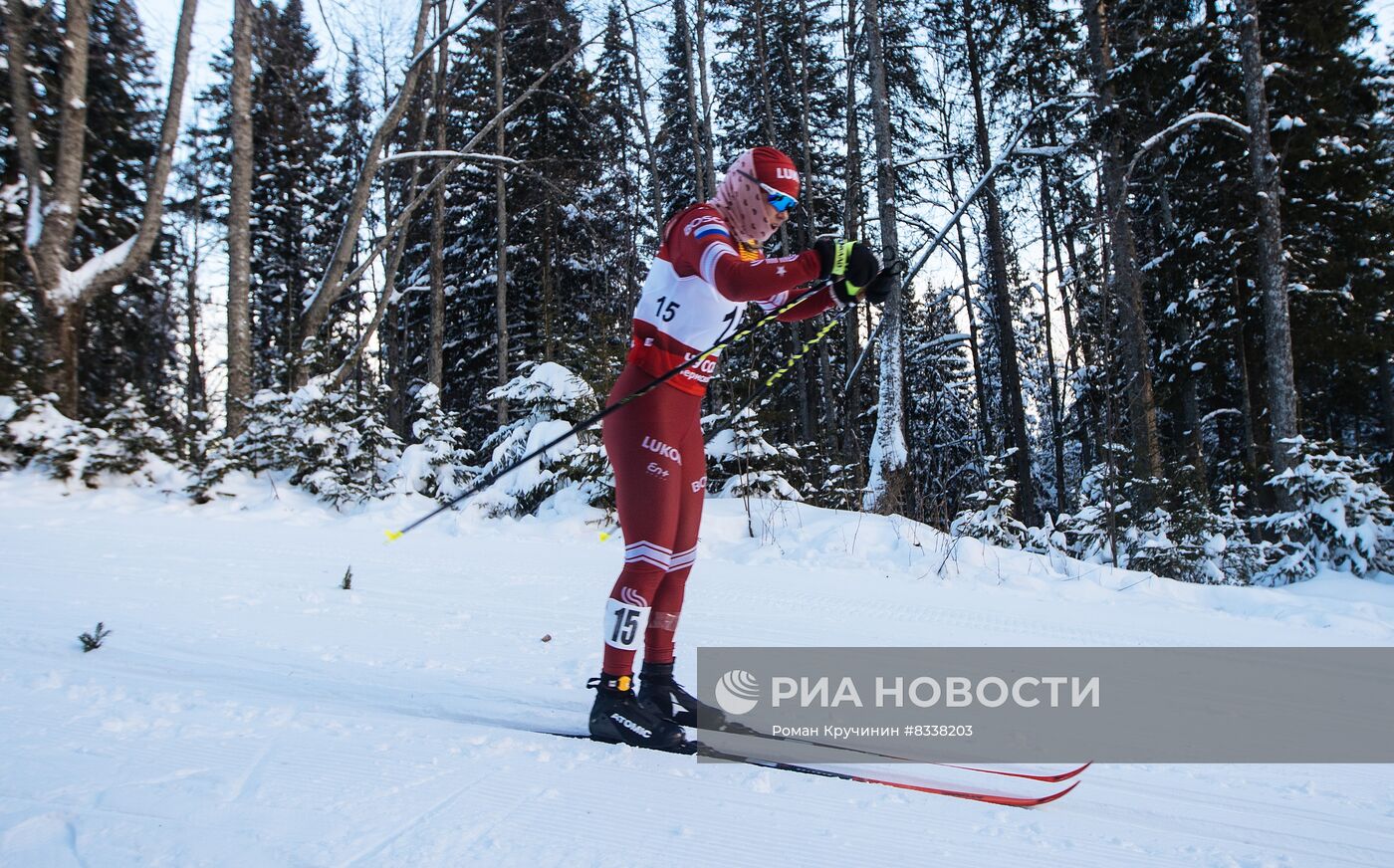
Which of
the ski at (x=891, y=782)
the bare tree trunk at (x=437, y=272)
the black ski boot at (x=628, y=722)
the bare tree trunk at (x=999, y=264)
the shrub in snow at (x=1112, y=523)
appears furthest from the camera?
the bare tree trunk at (x=999, y=264)

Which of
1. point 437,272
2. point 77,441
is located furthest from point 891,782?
point 437,272

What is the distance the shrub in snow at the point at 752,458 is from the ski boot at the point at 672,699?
15.5 ft

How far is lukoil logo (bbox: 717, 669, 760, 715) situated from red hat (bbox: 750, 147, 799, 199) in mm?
1790

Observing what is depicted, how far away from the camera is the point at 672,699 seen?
8.16ft

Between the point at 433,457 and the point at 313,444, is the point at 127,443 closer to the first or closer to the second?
the point at 313,444

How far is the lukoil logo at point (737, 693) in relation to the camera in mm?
2642

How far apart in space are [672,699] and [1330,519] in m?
7.43

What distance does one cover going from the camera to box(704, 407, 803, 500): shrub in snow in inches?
287

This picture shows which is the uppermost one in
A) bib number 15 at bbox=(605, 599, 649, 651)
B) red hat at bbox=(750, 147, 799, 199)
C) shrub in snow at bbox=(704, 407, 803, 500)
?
red hat at bbox=(750, 147, 799, 199)

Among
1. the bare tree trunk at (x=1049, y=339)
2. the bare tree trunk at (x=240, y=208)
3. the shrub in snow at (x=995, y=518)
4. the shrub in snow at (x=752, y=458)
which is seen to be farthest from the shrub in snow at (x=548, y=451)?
the bare tree trunk at (x=1049, y=339)

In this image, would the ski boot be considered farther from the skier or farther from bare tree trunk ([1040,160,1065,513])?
bare tree trunk ([1040,160,1065,513])

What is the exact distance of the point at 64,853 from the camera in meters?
1.32

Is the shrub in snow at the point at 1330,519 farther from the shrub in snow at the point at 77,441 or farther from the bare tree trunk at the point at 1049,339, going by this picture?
the shrub in snow at the point at 77,441

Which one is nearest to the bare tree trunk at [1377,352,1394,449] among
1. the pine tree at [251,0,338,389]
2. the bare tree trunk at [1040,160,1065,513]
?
the bare tree trunk at [1040,160,1065,513]
